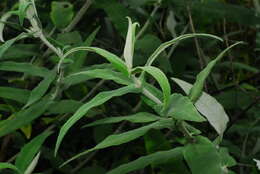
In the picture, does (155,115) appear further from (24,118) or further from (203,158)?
(24,118)

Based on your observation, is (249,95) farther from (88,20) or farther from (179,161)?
(88,20)

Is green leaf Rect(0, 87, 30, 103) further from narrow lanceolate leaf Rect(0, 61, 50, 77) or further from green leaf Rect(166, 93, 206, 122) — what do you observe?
green leaf Rect(166, 93, 206, 122)

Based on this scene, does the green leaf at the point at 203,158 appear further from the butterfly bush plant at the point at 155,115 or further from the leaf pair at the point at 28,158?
the leaf pair at the point at 28,158

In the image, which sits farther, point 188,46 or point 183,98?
point 188,46

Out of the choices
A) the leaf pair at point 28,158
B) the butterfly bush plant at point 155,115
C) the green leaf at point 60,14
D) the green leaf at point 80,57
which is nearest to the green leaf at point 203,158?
the butterfly bush plant at point 155,115

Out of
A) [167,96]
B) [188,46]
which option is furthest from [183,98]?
[188,46]

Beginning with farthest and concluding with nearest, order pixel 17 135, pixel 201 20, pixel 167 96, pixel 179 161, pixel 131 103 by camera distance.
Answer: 1. pixel 201 20
2. pixel 131 103
3. pixel 17 135
4. pixel 179 161
5. pixel 167 96
